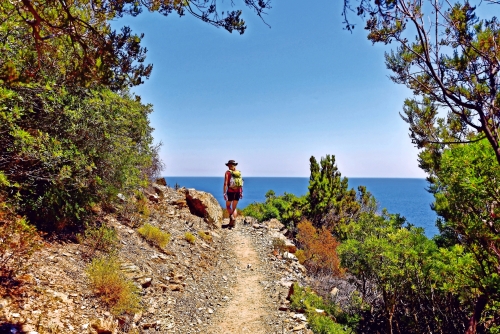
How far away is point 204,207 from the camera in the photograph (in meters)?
14.0

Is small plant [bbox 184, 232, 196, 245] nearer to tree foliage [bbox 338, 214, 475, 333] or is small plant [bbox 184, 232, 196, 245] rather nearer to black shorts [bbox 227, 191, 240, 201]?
black shorts [bbox 227, 191, 240, 201]

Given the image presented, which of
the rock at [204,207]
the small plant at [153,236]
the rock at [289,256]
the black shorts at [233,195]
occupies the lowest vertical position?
the rock at [289,256]

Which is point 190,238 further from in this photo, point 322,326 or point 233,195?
point 322,326

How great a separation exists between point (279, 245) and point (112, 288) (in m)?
7.82

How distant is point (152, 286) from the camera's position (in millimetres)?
7270

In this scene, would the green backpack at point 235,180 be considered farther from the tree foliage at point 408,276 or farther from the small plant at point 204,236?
the tree foliage at point 408,276

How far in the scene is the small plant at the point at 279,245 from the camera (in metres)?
12.3

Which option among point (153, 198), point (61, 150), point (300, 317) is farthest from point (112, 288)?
point (153, 198)

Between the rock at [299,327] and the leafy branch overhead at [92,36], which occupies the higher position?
the leafy branch overhead at [92,36]

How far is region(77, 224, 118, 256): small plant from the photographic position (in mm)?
7291

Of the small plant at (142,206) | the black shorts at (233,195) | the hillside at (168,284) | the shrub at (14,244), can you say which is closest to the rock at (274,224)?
the hillside at (168,284)

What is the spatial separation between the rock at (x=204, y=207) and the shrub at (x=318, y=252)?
4.14 metres

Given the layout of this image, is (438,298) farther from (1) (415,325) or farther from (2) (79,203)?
(2) (79,203)

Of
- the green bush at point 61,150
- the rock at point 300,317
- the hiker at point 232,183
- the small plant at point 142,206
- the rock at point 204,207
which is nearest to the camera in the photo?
the green bush at point 61,150
